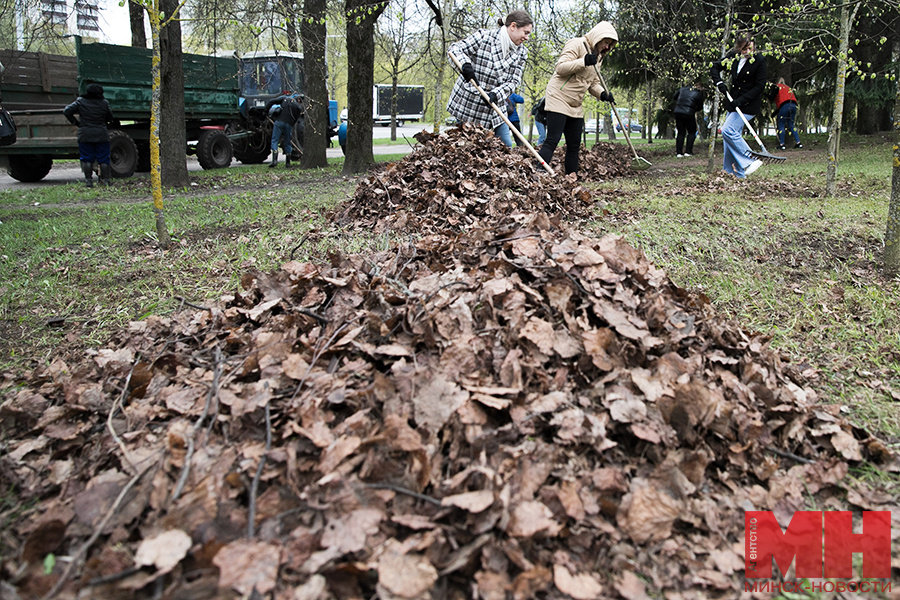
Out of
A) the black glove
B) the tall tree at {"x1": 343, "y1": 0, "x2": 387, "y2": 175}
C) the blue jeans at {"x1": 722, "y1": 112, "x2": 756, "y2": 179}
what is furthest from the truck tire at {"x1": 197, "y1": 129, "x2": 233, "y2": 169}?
the blue jeans at {"x1": 722, "y1": 112, "x2": 756, "y2": 179}

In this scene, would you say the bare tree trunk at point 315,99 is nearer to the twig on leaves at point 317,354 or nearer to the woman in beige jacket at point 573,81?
the woman in beige jacket at point 573,81

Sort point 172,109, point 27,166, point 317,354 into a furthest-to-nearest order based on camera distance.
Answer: point 27,166
point 172,109
point 317,354

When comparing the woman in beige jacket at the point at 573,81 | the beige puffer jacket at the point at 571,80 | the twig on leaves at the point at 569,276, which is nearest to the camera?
the twig on leaves at the point at 569,276

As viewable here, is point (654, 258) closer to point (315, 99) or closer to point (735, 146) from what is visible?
point (735, 146)

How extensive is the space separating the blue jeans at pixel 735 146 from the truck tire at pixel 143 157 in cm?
1136

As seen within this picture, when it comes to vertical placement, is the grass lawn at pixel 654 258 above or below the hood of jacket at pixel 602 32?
below

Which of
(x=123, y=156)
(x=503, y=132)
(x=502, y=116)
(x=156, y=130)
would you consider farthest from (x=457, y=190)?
(x=123, y=156)

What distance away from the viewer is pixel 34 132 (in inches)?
430

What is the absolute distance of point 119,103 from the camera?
39.3 ft

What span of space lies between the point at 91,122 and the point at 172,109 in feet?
5.84

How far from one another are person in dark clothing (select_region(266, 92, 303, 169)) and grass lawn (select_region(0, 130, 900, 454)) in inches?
256

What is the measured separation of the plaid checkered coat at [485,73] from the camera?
673 centimetres

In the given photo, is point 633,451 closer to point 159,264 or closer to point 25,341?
point 25,341

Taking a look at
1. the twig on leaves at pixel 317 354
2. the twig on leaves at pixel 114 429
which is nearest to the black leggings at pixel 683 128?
the twig on leaves at pixel 317 354
